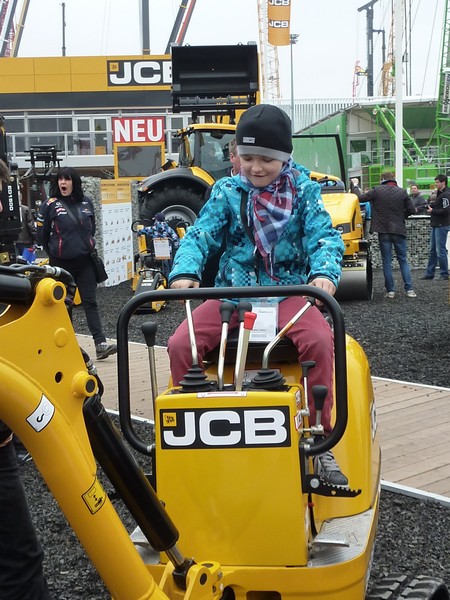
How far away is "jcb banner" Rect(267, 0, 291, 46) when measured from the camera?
149ft

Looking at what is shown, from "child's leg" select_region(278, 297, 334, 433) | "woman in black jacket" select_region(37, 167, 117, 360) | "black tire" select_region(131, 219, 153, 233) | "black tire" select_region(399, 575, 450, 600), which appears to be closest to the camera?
"black tire" select_region(399, 575, 450, 600)

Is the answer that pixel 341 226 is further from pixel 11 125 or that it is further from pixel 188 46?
pixel 11 125

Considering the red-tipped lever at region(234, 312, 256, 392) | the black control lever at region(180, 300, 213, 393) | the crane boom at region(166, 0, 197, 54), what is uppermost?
the crane boom at region(166, 0, 197, 54)

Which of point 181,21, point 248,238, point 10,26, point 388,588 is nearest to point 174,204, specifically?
point 248,238

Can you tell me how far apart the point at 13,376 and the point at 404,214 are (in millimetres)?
11794

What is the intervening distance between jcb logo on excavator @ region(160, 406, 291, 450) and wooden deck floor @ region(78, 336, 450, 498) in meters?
2.18

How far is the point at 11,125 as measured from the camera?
34.5 meters

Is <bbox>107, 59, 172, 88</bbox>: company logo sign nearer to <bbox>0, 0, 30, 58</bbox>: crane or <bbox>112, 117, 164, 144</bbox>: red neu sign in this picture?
<bbox>112, 117, 164, 144</bbox>: red neu sign

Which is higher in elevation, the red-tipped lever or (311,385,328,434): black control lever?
the red-tipped lever

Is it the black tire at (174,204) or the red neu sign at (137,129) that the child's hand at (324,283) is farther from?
the red neu sign at (137,129)

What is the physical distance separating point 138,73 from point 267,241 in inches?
1500

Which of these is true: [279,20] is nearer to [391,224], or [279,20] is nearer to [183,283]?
[391,224]

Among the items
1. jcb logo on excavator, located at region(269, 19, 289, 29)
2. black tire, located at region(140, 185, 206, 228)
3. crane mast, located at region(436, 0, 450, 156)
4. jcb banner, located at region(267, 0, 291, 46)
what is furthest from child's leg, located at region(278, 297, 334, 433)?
jcb logo on excavator, located at region(269, 19, 289, 29)

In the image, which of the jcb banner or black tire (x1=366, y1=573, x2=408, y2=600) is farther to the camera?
the jcb banner
